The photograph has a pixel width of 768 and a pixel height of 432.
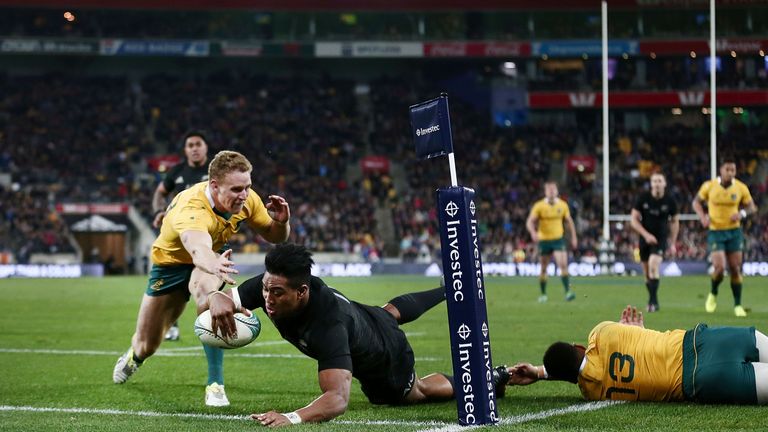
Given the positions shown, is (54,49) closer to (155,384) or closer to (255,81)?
(255,81)

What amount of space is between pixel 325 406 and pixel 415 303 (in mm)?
1732

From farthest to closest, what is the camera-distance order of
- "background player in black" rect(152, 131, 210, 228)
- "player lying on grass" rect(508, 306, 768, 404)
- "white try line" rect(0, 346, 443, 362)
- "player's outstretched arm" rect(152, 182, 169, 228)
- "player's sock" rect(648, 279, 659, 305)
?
"player's sock" rect(648, 279, 659, 305)
"white try line" rect(0, 346, 443, 362)
"player's outstretched arm" rect(152, 182, 169, 228)
"background player in black" rect(152, 131, 210, 228)
"player lying on grass" rect(508, 306, 768, 404)

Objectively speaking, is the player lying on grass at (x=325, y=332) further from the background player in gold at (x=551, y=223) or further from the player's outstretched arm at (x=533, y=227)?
the background player in gold at (x=551, y=223)

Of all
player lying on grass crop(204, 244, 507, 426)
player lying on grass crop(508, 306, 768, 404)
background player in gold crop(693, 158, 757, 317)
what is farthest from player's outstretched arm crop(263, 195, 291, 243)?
background player in gold crop(693, 158, 757, 317)

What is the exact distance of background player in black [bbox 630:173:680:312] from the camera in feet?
58.5

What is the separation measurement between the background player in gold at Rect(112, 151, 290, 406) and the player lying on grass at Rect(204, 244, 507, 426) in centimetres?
23

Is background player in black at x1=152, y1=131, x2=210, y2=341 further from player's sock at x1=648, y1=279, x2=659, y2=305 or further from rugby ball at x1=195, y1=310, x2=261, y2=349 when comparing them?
player's sock at x1=648, y1=279, x2=659, y2=305

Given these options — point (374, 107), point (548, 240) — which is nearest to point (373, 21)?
point (374, 107)

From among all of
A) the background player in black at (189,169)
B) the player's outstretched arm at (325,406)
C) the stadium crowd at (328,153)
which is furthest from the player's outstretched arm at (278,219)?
the stadium crowd at (328,153)

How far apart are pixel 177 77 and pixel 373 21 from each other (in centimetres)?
996

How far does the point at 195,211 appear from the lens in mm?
7691

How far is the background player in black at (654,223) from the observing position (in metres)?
17.8

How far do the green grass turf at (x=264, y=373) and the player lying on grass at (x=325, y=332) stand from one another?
0.17 m

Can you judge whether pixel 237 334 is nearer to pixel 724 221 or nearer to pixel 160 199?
pixel 160 199
